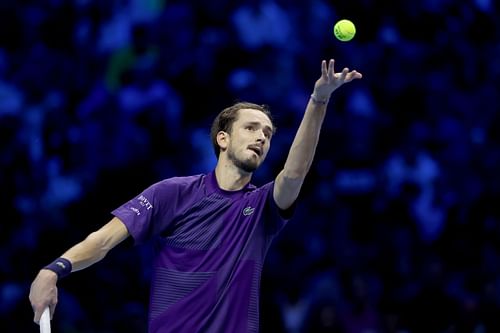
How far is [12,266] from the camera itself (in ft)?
31.5

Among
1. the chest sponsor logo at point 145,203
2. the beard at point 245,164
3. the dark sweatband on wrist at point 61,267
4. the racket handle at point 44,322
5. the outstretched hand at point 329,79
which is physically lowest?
the racket handle at point 44,322

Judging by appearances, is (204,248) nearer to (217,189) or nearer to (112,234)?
(217,189)

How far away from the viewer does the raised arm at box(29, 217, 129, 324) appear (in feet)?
15.0

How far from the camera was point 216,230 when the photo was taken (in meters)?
5.07

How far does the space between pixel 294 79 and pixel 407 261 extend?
8.17 feet

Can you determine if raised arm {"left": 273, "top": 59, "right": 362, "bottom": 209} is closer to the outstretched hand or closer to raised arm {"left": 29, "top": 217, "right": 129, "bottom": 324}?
the outstretched hand

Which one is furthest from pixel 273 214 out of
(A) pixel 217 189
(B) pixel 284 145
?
(B) pixel 284 145

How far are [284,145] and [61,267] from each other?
19.2 ft

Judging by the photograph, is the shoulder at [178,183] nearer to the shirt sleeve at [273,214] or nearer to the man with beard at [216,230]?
the man with beard at [216,230]

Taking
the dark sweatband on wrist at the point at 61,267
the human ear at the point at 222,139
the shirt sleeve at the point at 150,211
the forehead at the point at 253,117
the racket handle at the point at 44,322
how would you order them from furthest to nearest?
the human ear at the point at 222,139 < the forehead at the point at 253,117 < the shirt sleeve at the point at 150,211 < the dark sweatband on wrist at the point at 61,267 < the racket handle at the point at 44,322

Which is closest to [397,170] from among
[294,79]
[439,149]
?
[439,149]

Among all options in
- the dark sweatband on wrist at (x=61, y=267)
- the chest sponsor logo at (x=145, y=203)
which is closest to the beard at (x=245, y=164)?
the chest sponsor logo at (x=145, y=203)

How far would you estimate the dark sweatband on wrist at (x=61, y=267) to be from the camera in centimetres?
467

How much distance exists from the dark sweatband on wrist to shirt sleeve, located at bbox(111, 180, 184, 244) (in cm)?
44
